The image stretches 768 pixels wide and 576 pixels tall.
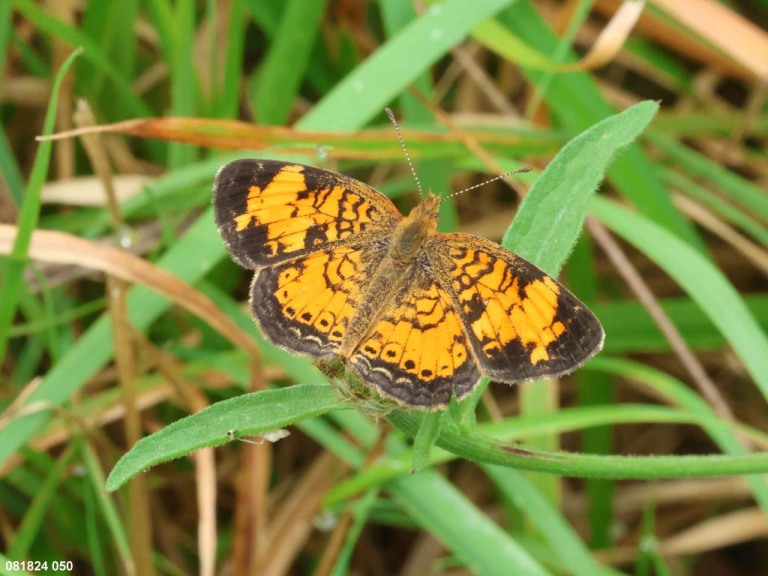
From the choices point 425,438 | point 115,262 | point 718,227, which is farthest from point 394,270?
point 718,227

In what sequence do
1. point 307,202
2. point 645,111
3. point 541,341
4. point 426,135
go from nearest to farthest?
point 541,341 → point 645,111 → point 307,202 → point 426,135

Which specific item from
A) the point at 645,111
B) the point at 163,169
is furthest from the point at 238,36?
the point at 645,111

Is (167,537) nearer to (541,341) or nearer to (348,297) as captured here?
(348,297)

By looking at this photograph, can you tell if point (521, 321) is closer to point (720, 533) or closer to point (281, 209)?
point (281, 209)

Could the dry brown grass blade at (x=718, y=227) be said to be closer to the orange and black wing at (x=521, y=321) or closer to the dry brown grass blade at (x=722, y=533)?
the dry brown grass blade at (x=722, y=533)

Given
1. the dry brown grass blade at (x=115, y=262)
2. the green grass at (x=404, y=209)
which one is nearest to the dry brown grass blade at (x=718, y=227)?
the green grass at (x=404, y=209)

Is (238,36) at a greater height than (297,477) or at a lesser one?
greater
